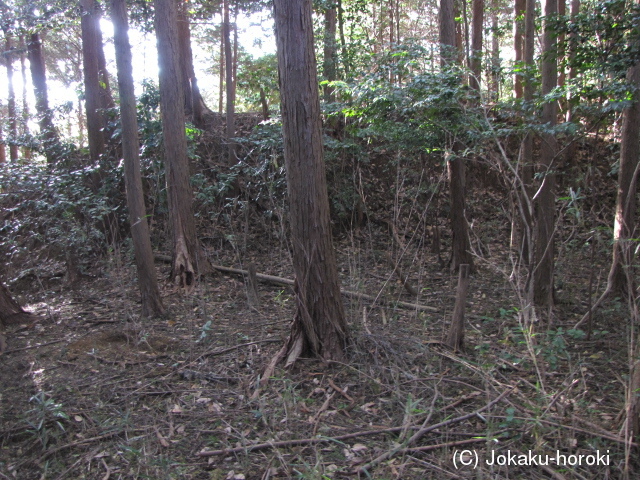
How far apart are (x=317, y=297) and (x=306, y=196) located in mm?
1056

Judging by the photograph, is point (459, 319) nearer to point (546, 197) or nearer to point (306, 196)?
point (306, 196)

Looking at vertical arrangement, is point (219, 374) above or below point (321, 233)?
below

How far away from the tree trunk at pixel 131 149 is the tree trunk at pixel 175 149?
5.08 ft

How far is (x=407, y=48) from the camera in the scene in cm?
732

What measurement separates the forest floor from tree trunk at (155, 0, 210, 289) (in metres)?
1.57

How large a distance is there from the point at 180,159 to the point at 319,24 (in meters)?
6.90

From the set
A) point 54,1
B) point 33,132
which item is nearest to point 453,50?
point 54,1

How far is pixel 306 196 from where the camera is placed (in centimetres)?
487

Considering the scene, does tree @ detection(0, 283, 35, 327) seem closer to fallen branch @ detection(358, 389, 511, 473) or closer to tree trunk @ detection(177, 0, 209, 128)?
fallen branch @ detection(358, 389, 511, 473)

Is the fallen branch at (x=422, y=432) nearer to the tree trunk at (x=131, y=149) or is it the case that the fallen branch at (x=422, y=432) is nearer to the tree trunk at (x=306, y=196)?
the tree trunk at (x=306, y=196)

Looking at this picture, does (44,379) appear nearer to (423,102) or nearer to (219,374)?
(219,374)

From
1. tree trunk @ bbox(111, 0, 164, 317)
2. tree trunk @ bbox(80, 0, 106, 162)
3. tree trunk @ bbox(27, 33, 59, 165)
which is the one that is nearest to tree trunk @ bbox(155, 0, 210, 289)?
tree trunk @ bbox(111, 0, 164, 317)

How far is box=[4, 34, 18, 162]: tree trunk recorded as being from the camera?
1027cm

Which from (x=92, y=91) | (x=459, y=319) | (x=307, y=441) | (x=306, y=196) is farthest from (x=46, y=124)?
(x=307, y=441)
